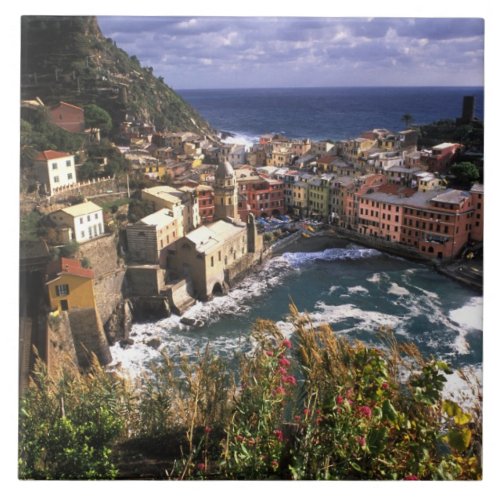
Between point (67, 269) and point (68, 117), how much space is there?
1.64 m

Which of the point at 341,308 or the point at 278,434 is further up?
the point at 341,308

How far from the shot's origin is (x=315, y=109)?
6.55 metres

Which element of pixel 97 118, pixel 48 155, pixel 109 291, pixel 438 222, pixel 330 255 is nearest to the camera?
pixel 48 155

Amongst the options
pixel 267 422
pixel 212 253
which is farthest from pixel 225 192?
pixel 267 422

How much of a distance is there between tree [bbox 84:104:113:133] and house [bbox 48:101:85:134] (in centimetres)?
7

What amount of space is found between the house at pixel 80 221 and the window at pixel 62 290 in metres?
0.47

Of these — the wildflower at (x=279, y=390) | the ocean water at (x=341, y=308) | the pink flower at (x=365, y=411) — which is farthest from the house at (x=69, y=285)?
the pink flower at (x=365, y=411)

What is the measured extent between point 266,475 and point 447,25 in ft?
14.2

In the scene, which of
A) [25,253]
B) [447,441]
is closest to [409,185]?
[447,441]

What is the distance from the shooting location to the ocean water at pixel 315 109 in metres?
6.11

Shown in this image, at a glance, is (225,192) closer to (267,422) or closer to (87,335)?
(87,335)

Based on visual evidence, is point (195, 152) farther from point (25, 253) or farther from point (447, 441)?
point (447, 441)

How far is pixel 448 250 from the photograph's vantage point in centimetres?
617

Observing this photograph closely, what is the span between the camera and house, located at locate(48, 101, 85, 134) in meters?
5.59
